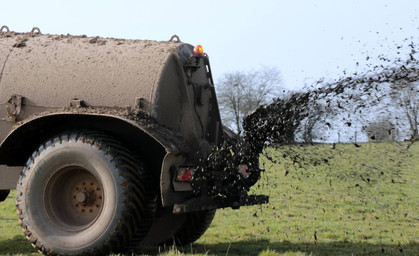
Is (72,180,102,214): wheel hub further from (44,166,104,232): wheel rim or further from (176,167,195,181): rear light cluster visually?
(176,167,195,181): rear light cluster

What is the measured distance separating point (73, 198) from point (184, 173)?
1107mm

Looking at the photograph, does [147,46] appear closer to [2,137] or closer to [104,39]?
[104,39]

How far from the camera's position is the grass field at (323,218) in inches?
235

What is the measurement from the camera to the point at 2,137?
18.7 feet

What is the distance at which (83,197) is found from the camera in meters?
5.19

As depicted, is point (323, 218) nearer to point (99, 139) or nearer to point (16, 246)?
point (16, 246)

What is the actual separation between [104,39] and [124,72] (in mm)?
813

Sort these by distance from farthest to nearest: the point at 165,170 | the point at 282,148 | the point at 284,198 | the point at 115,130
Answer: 1. the point at 284,198
2. the point at 282,148
3. the point at 115,130
4. the point at 165,170

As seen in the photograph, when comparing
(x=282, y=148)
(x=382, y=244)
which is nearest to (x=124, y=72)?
(x=282, y=148)

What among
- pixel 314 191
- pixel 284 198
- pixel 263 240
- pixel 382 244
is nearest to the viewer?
pixel 382 244

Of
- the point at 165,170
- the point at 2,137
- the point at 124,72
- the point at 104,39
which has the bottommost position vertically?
the point at 165,170

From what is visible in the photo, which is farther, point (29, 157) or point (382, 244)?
point (382, 244)

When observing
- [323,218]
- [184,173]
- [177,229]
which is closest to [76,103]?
[184,173]

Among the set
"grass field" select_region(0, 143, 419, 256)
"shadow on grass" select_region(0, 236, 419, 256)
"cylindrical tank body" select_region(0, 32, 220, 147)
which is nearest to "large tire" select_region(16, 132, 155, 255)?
"cylindrical tank body" select_region(0, 32, 220, 147)
